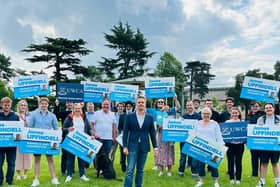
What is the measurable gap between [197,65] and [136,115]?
6677cm

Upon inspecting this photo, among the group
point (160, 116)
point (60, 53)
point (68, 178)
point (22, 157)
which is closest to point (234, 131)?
point (160, 116)

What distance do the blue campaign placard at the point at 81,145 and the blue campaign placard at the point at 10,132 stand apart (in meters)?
1.00

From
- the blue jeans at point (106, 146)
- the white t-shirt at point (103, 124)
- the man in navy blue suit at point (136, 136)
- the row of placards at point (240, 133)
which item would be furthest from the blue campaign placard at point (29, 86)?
the man in navy blue suit at point (136, 136)

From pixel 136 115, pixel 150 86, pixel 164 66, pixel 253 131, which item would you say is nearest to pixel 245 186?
pixel 253 131

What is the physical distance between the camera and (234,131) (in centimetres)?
805

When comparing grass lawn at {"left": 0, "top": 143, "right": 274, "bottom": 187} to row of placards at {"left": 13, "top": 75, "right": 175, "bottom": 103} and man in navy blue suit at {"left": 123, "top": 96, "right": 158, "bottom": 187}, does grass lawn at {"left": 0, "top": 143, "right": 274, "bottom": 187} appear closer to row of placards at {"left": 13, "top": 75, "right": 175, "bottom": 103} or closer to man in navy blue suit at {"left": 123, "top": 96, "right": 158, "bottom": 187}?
man in navy blue suit at {"left": 123, "top": 96, "right": 158, "bottom": 187}

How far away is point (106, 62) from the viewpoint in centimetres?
4834

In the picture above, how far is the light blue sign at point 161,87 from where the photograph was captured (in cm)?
1088

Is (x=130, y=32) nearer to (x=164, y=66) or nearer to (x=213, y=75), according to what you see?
(x=164, y=66)

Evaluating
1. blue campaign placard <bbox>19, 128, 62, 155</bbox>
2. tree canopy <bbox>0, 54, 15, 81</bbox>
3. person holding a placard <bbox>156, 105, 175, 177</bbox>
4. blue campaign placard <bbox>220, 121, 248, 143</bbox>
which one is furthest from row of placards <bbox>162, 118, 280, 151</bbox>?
tree canopy <bbox>0, 54, 15, 81</bbox>

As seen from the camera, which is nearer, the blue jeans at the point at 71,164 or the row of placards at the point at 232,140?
the row of placards at the point at 232,140

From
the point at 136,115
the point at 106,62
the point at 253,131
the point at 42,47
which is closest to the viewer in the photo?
the point at 136,115

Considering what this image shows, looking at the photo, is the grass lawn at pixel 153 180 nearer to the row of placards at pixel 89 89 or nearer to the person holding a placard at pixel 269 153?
the person holding a placard at pixel 269 153

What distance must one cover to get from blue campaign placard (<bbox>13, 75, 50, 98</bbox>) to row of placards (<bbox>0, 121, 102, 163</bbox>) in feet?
8.94
